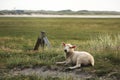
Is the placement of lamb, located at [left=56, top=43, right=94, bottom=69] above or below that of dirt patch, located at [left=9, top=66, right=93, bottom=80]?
above

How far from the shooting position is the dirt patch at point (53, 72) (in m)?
9.96

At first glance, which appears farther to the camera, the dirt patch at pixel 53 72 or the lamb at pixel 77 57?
the lamb at pixel 77 57

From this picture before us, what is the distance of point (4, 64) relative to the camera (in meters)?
12.2

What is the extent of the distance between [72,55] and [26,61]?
2.10 metres

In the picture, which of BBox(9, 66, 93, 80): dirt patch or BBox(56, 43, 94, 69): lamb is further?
BBox(56, 43, 94, 69): lamb

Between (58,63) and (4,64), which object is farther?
(4,64)

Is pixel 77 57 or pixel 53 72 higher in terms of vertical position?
pixel 77 57

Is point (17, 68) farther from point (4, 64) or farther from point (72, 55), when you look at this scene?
point (72, 55)

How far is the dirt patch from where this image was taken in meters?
9.96

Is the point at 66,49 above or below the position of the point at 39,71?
above

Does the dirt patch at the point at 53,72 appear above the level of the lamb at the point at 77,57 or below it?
below

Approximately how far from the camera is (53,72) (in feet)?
34.6

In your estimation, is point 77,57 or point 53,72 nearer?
point 53,72

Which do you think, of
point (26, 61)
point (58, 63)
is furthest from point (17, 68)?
point (58, 63)
